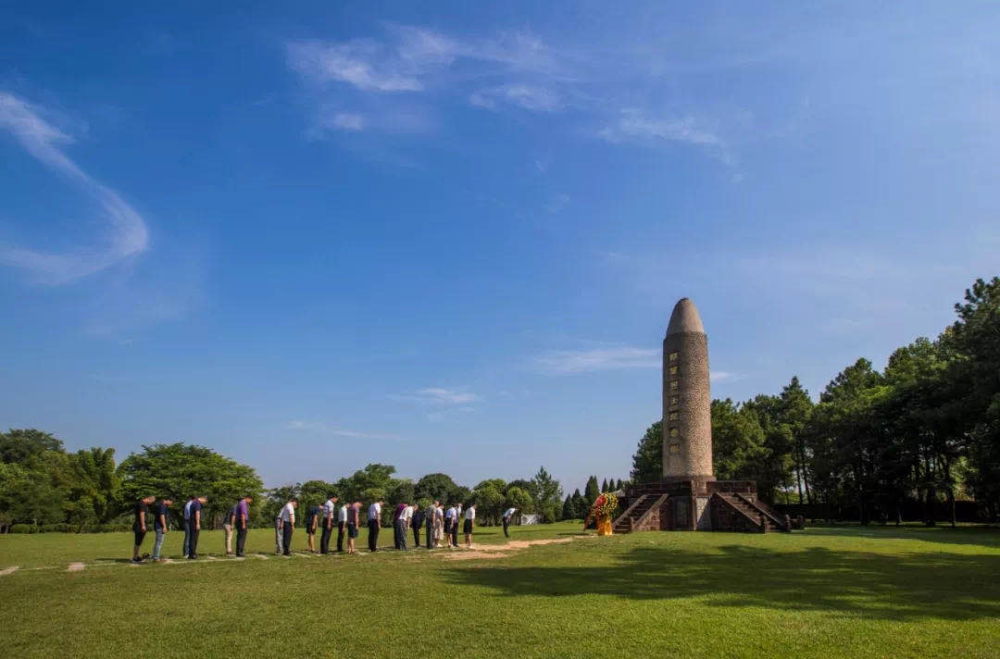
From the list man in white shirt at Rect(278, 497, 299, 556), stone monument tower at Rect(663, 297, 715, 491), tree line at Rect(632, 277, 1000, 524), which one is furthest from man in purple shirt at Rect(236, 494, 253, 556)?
tree line at Rect(632, 277, 1000, 524)

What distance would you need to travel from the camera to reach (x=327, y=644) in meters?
7.70

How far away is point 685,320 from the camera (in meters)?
34.0

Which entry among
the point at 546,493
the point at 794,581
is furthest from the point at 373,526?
the point at 546,493

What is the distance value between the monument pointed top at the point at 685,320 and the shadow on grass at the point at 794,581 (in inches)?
674

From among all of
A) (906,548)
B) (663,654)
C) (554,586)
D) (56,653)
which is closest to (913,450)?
(906,548)

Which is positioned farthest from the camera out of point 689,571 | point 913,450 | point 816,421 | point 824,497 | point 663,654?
point 824,497

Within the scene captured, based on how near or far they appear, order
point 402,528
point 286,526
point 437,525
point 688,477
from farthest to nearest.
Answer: point 688,477 → point 437,525 → point 402,528 → point 286,526

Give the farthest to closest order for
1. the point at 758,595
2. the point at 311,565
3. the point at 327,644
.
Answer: the point at 311,565, the point at 758,595, the point at 327,644

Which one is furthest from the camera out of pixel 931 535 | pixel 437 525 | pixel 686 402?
pixel 686 402

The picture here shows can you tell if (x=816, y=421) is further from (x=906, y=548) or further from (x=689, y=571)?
(x=689, y=571)

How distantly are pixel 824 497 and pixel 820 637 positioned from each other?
56.4 meters

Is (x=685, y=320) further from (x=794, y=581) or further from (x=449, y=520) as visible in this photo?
(x=794, y=581)

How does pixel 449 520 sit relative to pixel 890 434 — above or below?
below

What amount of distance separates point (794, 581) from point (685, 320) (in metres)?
22.4
